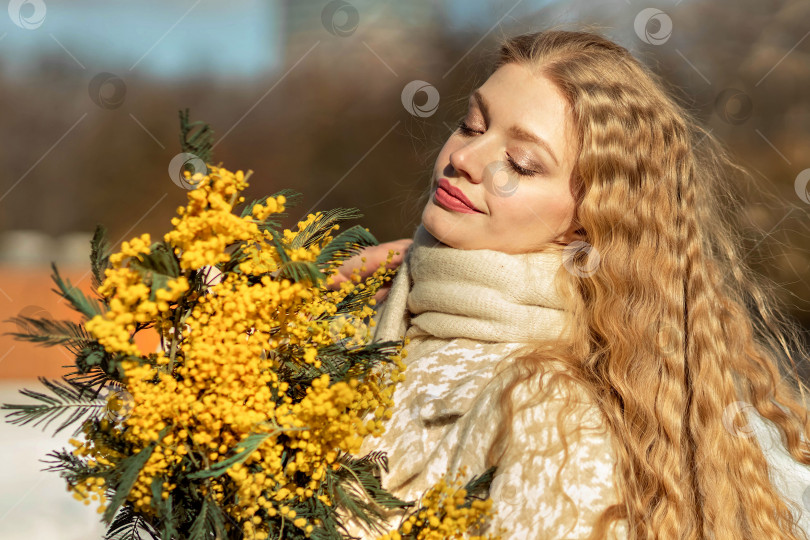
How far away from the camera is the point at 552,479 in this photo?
122 cm

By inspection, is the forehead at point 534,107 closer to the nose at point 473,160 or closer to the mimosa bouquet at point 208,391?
the nose at point 473,160

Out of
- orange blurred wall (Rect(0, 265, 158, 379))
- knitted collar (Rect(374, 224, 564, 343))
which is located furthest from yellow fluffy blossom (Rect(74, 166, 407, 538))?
orange blurred wall (Rect(0, 265, 158, 379))

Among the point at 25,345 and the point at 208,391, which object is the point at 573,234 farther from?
the point at 25,345

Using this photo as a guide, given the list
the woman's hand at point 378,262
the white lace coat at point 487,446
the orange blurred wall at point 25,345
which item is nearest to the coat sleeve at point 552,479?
the white lace coat at point 487,446

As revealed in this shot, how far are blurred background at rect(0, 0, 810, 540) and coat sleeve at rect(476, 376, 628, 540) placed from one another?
3784 mm

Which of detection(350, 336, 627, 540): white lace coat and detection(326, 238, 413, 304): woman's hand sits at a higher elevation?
detection(326, 238, 413, 304): woman's hand

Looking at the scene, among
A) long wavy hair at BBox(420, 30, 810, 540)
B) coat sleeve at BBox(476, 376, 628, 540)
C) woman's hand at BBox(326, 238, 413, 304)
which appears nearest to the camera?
coat sleeve at BBox(476, 376, 628, 540)

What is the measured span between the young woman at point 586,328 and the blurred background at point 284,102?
3.34 metres

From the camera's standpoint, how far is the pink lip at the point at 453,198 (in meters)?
1.53

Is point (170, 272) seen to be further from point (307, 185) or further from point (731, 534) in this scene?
point (307, 185)

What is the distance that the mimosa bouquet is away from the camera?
1.02 m

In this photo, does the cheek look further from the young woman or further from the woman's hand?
the woman's hand

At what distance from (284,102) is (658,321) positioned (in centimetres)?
491

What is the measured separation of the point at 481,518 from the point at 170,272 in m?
0.63
